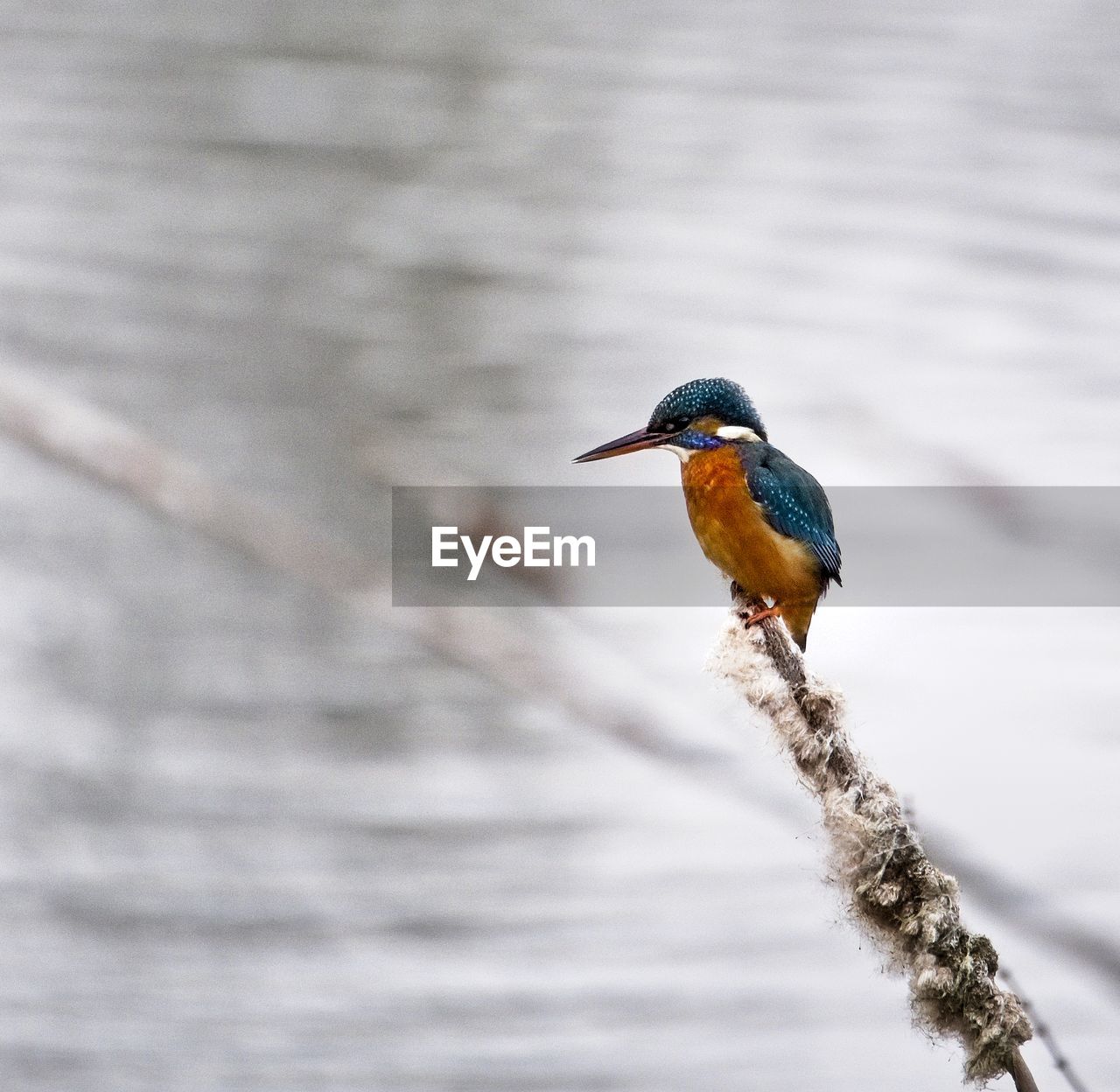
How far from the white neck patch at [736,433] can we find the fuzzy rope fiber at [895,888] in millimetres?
205

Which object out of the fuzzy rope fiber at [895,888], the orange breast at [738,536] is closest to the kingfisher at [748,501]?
the orange breast at [738,536]

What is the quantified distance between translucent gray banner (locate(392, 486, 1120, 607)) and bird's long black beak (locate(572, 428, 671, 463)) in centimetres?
13

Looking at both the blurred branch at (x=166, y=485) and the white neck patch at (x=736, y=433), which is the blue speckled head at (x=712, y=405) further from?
the blurred branch at (x=166, y=485)

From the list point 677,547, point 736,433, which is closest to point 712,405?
point 736,433

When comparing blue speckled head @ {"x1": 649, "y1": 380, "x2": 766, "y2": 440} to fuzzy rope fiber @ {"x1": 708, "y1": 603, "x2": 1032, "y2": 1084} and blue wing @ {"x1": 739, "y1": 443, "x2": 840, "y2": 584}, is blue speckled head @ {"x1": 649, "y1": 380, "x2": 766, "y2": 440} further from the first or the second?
Answer: fuzzy rope fiber @ {"x1": 708, "y1": 603, "x2": 1032, "y2": 1084}

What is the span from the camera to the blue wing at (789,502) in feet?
1.92

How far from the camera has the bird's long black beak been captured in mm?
617

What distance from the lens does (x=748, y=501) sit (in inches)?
23.1

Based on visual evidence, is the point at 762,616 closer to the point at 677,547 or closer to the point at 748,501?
the point at 748,501

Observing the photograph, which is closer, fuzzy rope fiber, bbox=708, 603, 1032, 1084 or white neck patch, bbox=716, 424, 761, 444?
fuzzy rope fiber, bbox=708, 603, 1032, 1084

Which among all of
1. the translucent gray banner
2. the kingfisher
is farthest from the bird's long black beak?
the translucent gray banner

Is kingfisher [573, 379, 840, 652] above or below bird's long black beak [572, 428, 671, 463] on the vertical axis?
below

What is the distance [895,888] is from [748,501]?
23 cm

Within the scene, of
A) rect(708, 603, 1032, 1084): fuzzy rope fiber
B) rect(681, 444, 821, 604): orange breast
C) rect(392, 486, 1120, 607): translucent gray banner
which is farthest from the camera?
rect(392, 486, 1120, 607): translucent gray banner
